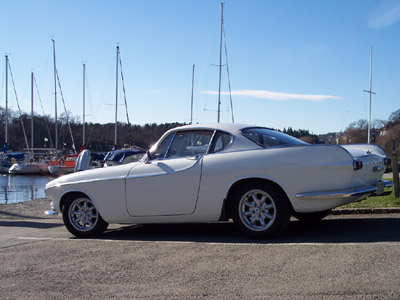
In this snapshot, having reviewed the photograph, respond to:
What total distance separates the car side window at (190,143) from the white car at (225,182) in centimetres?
1

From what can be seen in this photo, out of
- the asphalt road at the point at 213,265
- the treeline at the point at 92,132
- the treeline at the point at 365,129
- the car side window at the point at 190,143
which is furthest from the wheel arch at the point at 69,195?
the treeline at the point at 365,129

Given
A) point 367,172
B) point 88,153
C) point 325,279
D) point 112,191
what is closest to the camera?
point 325,279

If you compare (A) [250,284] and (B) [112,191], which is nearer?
(A) [250,284]

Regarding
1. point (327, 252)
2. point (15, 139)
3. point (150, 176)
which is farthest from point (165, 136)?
point (15, 139)

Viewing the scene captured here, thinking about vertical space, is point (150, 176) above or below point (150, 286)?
above

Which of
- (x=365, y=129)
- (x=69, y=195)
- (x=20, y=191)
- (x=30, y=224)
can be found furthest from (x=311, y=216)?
(x=365, y=129)

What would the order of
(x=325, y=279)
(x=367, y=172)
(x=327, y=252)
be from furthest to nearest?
(x=367, y=172)
(x=327, y=252)
(x=325, y=279)

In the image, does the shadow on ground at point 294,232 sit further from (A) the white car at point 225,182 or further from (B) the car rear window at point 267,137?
(B) the car rear window at point 267,137

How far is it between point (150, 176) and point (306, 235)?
7.20 feet

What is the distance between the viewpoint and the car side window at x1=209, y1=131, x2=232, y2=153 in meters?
6.21

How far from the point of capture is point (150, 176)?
6.41 meters

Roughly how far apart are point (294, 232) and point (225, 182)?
3.92ft

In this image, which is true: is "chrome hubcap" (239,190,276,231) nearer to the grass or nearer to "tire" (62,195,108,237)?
"tire" (62,195,108,237)

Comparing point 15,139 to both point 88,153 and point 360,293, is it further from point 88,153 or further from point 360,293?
point 360,293
